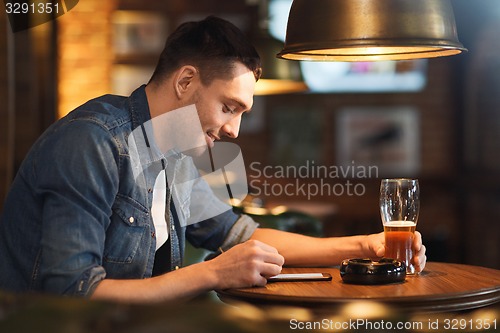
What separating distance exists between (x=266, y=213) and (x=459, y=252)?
3971 mm

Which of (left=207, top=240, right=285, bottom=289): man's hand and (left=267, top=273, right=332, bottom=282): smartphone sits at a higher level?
(left=207, top=240, right=285, bottom=289): man's hand

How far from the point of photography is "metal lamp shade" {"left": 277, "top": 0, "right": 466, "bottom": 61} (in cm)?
189

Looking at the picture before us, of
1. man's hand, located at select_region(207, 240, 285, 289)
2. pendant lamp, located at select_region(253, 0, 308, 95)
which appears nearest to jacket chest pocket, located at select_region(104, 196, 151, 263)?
man's hand, located at select_region(207, 240, 285, 289)

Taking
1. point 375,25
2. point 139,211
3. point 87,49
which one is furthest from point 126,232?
point 87,49

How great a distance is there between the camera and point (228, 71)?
2207mm

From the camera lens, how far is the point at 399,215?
209cm


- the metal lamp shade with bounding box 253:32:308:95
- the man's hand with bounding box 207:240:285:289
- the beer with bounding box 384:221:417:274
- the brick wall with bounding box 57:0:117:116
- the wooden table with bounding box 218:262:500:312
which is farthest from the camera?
the brick wall with bounding box 57:0:117:116

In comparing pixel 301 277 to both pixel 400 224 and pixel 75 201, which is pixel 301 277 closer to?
pixel 400 224

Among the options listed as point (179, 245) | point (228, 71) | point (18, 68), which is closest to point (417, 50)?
point (228, 71)

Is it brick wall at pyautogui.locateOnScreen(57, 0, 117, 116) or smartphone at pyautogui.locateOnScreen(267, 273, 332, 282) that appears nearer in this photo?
smartphone at pyautogui.locateOnScreen(267, 273, 332, 282)

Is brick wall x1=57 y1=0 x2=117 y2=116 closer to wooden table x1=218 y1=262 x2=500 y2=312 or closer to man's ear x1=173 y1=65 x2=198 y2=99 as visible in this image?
man's ear x1=173 y1=65 x2=198 y2=99

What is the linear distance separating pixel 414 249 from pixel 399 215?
3.9 inches

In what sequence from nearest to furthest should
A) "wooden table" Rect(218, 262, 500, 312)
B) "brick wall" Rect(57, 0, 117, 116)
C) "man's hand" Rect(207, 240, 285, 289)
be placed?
"wooden table" Rect(218, 262, 500, 312) → "man's hand" Rect(207, 240, 285, 289) → "brick wall" Rect(57, 0, 117, 116)

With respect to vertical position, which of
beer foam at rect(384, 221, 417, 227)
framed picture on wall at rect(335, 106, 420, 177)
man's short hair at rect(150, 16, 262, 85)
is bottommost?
framed picture on wall at rect(335, 106, 420, 177)
